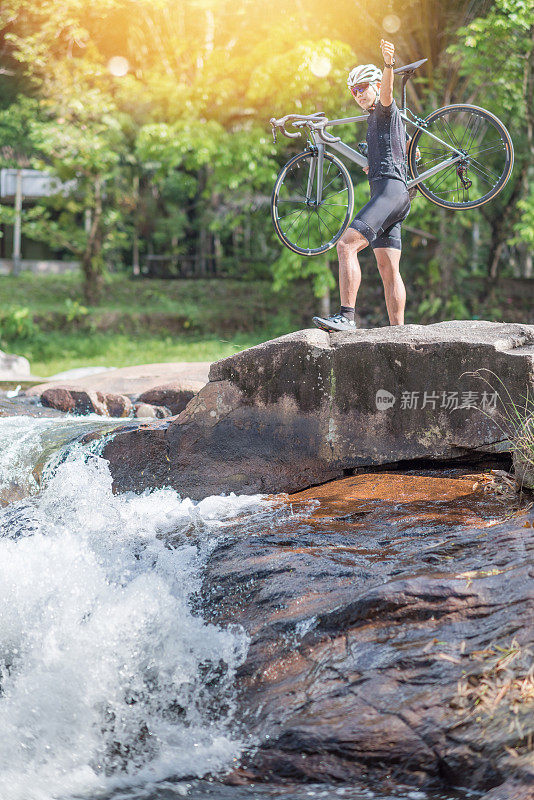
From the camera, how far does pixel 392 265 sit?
6758mm

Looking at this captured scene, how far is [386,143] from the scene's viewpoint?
21.5 ft

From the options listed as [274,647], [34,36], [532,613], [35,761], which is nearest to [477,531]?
[532,613]

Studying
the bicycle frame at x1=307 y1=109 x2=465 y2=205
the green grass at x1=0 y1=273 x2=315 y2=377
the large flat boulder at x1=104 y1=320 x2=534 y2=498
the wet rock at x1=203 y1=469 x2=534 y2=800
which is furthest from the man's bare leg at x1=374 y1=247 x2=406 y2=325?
the green grass at x1=0 y1=273 x2=315 y2=377

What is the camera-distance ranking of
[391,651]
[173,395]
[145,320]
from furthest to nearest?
[145,320] < [173,395] < [391,651]

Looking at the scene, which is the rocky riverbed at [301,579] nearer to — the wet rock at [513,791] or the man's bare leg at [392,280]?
the wet rock at [513,791]

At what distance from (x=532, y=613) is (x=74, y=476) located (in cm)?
379

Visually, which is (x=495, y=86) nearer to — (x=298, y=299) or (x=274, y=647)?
(x=298, y=299)

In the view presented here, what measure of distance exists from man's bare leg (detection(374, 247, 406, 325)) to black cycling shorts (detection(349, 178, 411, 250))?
0.21 feet

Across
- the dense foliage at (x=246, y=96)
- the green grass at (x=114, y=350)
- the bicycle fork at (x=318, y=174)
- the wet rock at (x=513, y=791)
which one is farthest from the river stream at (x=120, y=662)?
the dense foliage at (x=246, y=96)

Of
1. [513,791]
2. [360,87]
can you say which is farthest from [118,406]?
[513,791]

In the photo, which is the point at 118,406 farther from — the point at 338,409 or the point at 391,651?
the point at 391,651

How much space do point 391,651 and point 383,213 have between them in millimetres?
3806

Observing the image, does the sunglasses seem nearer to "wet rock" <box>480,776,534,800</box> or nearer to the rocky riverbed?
the rocky riverbed

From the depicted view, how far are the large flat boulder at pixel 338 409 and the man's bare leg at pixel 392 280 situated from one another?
73 cm
